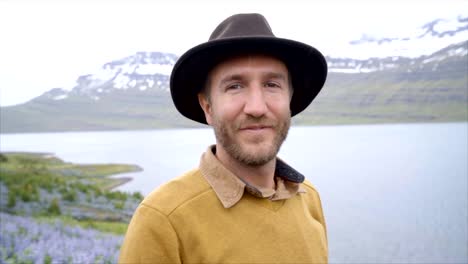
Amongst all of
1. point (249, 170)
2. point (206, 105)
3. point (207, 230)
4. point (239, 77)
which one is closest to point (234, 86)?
point (239, 77)

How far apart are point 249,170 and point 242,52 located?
76 cm

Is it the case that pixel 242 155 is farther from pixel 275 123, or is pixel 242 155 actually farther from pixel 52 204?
pixel 52 204

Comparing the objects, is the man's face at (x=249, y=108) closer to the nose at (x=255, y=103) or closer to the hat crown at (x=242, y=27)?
the nose at (x=255, y=103)

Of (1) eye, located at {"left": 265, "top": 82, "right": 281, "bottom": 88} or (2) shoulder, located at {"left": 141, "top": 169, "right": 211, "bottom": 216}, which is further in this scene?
(1) eye, located at {"left": 265, "top": 82, "right": 281, "bottom": 88}

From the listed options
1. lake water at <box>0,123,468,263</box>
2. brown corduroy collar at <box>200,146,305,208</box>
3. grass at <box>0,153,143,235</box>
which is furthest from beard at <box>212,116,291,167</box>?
grass at <box>0,153,143,235</box>

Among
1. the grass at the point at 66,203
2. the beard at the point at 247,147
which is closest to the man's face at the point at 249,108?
the beard at the point at 247,147

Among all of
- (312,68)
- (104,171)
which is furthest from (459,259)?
(104,171)

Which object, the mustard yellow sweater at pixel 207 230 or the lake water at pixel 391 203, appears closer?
the mustard yellow sweater at pixel 207 230

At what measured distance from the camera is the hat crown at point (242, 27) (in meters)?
2.76

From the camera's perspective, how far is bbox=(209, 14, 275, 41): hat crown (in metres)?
2.76

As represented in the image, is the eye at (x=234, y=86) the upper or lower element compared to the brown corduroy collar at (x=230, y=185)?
upper

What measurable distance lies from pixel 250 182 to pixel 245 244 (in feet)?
1.50

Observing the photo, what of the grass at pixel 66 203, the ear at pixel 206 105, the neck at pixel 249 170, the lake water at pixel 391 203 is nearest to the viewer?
the neck at pixel 249 170

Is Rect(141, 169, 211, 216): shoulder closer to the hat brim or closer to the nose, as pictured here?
the nose
